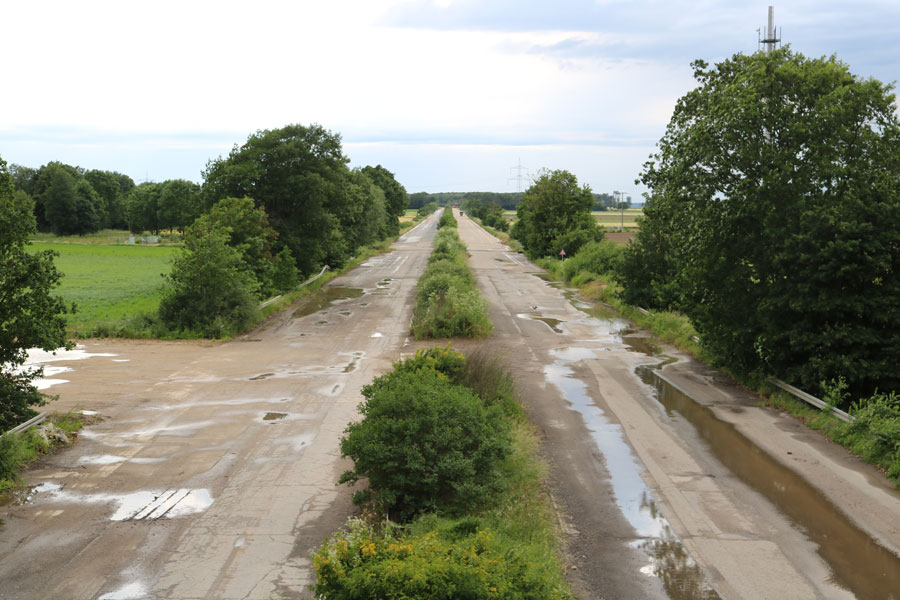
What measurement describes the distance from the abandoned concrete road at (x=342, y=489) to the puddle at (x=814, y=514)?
0.03 metres

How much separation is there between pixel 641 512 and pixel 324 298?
29.7 metres

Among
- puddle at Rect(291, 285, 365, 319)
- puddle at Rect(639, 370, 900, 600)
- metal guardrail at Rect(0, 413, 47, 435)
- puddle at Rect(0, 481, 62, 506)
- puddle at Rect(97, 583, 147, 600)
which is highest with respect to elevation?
metal guardrail at Rect(0, 413, 47, 435)

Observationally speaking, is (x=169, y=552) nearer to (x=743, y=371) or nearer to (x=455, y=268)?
(x=743, y=371)

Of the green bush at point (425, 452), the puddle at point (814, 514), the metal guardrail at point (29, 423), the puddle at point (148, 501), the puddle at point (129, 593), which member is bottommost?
the puddle at point (814, 514)

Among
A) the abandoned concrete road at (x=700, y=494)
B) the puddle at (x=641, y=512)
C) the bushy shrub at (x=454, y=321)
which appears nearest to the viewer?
the puddle at (x=641, y=512)

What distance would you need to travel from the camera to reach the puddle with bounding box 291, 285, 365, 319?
34.1m

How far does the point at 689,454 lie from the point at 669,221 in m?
8.79

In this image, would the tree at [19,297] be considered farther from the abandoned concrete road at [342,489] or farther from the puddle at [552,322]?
the puddle at [552,322]

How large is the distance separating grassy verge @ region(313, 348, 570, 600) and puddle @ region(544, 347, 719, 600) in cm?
118

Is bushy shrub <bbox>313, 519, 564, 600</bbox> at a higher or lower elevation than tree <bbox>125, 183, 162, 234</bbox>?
lower

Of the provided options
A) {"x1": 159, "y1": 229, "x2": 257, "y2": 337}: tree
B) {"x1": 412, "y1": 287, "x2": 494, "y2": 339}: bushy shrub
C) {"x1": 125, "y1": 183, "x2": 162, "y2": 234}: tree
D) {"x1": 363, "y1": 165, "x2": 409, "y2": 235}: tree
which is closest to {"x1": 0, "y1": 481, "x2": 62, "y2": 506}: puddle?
{"x1": 159, "y1": 229, "x2": 257, "y2": 337}: tree

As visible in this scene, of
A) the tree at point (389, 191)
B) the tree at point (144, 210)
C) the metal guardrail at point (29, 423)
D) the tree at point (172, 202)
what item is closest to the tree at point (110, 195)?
A: the tree at point (144, 210)

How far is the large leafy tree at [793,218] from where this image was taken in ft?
52.1

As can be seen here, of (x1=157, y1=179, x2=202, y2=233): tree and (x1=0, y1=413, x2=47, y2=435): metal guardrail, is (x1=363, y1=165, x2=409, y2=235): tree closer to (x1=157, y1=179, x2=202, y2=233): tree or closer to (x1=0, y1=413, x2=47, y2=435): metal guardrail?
(x1=157, y1=179, x2=202, y2=233): tree
